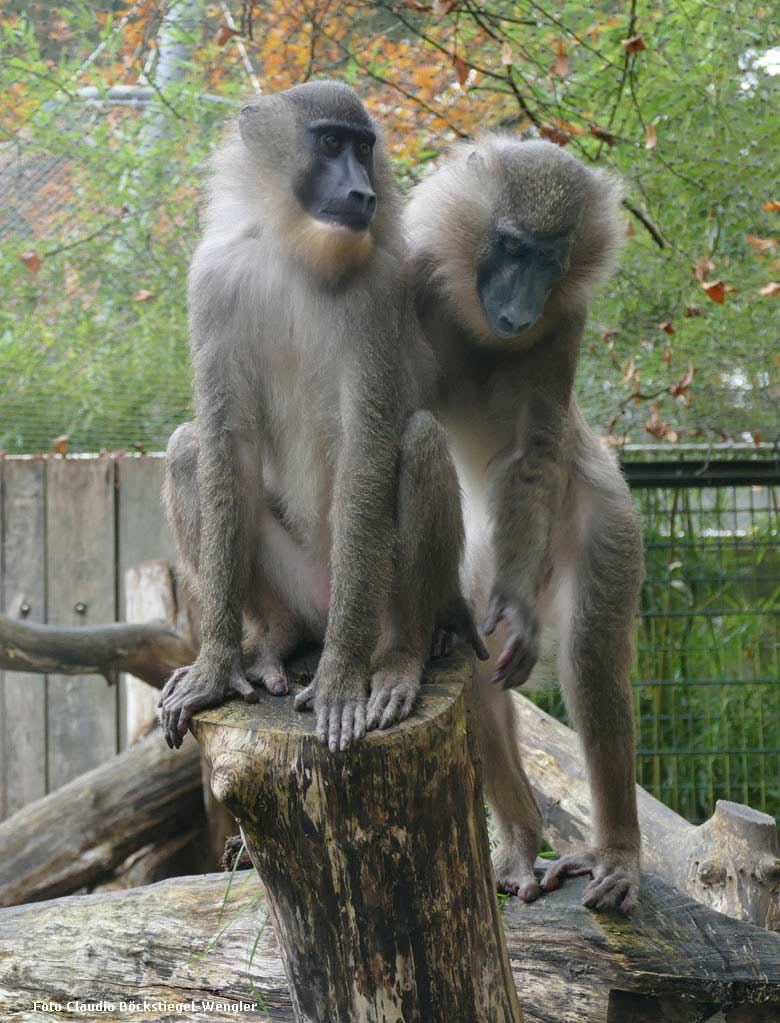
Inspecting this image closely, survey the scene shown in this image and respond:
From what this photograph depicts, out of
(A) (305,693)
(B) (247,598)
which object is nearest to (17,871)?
(B) (247,598)

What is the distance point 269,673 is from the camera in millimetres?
3707

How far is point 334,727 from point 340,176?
5.68 feet

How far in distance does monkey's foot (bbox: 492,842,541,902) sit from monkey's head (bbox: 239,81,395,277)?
7.30ft

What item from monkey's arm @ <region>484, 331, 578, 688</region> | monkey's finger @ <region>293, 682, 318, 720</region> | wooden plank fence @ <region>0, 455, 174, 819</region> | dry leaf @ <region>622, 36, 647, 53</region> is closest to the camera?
monkey's finger @ <region>293, 682, 318, 720</region>

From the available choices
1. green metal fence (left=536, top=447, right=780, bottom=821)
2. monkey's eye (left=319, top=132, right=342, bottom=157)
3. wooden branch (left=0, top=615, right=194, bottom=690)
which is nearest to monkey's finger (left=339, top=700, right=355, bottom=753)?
monkey's eye (left=319, top=132, right=342, bottom=157)

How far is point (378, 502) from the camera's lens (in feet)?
11.9

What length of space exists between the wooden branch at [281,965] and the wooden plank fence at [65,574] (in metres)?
3.66

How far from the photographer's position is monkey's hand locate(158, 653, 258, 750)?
140 inches

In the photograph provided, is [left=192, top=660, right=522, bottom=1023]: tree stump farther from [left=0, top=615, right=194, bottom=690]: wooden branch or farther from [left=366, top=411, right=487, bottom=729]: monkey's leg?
[left=0, top=615, right=194, bottom=690]: wooden branch

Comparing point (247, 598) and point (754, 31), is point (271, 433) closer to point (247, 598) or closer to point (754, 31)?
point (247, 598)

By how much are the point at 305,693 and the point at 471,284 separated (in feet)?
5.26

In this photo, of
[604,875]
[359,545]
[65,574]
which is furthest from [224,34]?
[604,875]

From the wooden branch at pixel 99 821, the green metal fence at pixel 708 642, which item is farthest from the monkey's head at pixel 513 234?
the wooden branch at pixel 99 821

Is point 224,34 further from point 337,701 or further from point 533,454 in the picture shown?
point 337,701
